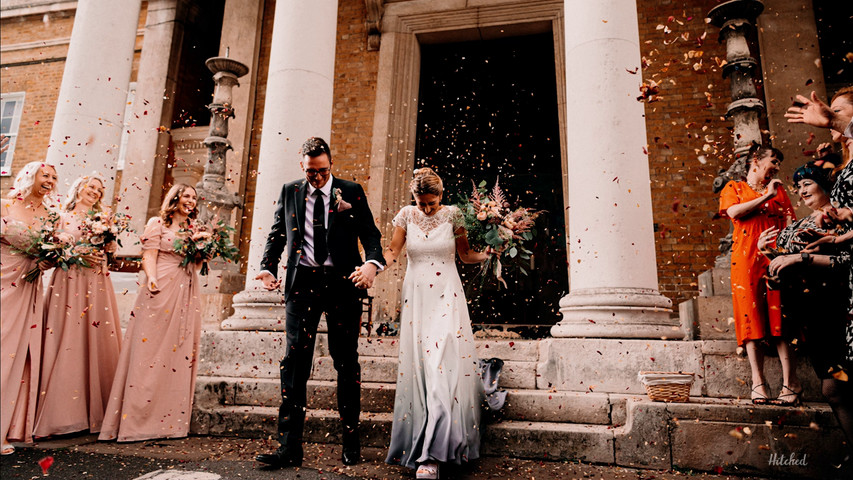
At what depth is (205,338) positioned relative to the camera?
16.4 feet

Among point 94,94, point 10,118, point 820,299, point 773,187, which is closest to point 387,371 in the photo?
point 820,299

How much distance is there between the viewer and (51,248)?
3951 millimetres

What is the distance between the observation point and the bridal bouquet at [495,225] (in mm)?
3584

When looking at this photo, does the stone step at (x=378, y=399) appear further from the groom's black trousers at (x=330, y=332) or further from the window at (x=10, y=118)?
the window at (x=10, y=118)

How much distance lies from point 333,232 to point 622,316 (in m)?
2.40

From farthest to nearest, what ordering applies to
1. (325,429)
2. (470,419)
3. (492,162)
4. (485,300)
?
1. (492,162)
2. (485,300)
3. (325,429)
4. (470,419)

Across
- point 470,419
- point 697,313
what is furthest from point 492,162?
point 470,419

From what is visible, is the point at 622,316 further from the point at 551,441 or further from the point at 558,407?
the point at 551,441

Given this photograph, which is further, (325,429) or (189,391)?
(189,391)

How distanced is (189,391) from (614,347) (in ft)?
11.6

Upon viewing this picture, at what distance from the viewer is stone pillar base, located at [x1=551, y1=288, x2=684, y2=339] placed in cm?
404

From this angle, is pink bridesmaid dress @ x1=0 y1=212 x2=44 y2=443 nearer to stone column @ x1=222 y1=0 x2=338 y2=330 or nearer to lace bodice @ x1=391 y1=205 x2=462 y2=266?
stone column @ x1=222 y1=0 x2=338 y2=330

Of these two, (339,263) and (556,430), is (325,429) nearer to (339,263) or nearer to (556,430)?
(339,263)

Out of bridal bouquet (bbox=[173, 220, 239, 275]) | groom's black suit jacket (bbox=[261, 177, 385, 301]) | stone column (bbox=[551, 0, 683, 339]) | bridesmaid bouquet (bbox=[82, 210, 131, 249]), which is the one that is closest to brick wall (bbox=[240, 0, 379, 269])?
bridal bouquet (bbox=[173, 220, 239, 275])
